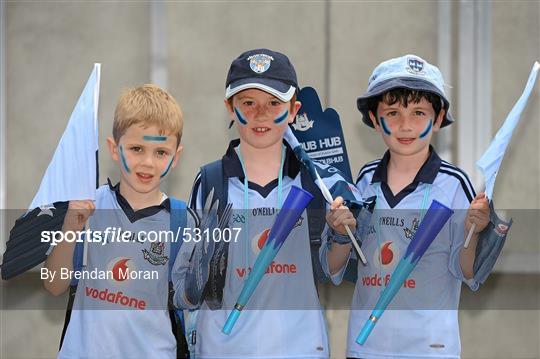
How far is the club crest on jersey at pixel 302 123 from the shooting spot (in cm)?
428

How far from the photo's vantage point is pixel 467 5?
231 inches

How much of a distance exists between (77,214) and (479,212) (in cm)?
151

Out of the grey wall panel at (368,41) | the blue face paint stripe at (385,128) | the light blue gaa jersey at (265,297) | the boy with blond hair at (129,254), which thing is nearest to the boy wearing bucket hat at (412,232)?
the blue face paint stripe at (385,128)

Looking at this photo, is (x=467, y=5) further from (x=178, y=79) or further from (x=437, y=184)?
(x=437, y=184)

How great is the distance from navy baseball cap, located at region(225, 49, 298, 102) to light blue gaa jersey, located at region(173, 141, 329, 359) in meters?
0.32

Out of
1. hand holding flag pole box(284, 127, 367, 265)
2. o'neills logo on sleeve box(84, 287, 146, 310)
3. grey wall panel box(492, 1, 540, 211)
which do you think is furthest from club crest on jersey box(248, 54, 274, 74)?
grey wall panel box(492, 1, 540, 211)

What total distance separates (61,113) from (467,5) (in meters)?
2.44

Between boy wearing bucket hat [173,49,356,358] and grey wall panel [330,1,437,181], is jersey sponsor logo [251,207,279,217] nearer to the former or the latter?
boy wearing bucket hat [173,49,356,358]

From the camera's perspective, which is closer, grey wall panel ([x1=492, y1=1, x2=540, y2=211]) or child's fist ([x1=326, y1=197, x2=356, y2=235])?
child's fist ([x1=326, y1=197, x2=356, y2=235])

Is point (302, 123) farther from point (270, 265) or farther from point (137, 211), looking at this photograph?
point (137, 211)

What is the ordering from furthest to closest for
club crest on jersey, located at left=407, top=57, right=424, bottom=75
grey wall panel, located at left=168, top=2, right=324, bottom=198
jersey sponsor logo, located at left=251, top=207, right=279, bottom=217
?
1. grey wall panel, located at left=168, top=2, right=324, bottom=198
2. club crest on jersey, located at left=407, top=57, right=424, bottom=75
3. jersey sponsor logo, located at left=251, top=207, right=279, bottom=217

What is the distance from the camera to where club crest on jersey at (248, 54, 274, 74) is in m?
4.04

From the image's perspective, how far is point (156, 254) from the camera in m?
3.95

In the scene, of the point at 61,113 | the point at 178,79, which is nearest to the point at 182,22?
the point at 178,79
